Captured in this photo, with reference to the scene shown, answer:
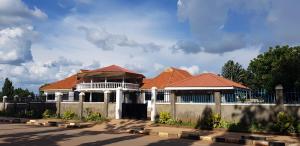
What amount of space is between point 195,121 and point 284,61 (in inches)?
912

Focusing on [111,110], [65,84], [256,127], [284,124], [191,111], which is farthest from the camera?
[65,84]

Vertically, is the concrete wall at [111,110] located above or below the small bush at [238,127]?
above

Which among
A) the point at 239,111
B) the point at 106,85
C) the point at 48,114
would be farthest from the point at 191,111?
the point at 106,85

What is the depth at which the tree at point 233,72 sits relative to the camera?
69806 mm

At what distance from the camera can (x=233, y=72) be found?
234ft

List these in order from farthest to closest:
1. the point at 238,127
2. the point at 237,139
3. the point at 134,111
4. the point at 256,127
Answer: the point at 134,111
the point at 238,127
the point at 256,127
the point at 237,139

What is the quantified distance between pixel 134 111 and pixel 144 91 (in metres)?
10.6

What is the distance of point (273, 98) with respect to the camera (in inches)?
725

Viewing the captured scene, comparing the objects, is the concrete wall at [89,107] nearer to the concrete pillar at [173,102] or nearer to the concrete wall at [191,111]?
the concrete pillar at [173,102]

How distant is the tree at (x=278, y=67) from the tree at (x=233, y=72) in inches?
735

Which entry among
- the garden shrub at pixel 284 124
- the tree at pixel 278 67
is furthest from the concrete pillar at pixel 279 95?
the tree at pixel 278 67

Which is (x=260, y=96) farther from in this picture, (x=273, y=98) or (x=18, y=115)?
(x=18, y=115)

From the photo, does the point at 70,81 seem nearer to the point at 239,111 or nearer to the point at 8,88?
the point at 8,88

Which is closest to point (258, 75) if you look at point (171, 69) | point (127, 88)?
point (171, 69)
